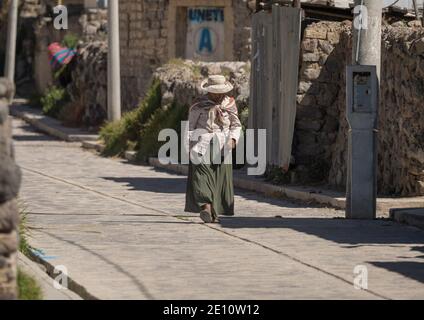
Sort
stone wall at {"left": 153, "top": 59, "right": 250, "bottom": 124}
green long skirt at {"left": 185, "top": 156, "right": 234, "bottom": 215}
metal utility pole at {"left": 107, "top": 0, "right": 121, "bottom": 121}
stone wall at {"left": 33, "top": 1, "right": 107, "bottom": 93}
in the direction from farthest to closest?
stone wall at {"left": 33, "top": 1, "right": 107, "bottom": 93} → metal utility pole at {"left": 107, "top": 0, "right": 121, "bottom": 121} → stone wall at {"left": 153, "top": 59, "right": 250, "bottom": 124} → green long skirt at {"left": 185, "top": 156, "right": 234, "bottom": 215}

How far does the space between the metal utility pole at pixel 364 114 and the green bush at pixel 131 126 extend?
1151 cm

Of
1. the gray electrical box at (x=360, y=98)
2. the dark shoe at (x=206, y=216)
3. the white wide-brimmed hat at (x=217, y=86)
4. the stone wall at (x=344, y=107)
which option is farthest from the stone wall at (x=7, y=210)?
the stone wall at (x=344, y=107)

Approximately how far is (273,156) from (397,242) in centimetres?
751

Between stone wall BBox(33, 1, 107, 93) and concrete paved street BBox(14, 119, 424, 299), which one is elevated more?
stone wall BBox(33, 1, 107, 93)

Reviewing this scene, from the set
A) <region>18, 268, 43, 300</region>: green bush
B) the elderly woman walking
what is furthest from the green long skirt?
<region>18, 268, 43, 300</region>: green bush

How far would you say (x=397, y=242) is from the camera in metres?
13.9

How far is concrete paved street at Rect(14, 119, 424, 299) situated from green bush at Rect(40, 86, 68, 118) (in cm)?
1865

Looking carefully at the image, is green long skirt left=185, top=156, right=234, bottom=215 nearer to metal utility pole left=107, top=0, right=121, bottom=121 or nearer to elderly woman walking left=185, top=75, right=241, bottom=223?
elderly woman walking left=185, top=75, right=241, bottom=223

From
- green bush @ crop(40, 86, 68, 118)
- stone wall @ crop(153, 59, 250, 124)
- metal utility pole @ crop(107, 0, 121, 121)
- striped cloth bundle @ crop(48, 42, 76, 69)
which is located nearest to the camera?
stone wall @ crop(153, 59, 250, 124)

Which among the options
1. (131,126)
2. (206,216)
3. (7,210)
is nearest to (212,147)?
(206,216)

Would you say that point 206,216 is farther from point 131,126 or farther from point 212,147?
point 131,126

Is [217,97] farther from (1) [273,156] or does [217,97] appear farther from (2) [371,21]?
(1) [273,156]

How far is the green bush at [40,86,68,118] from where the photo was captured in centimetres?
3959
